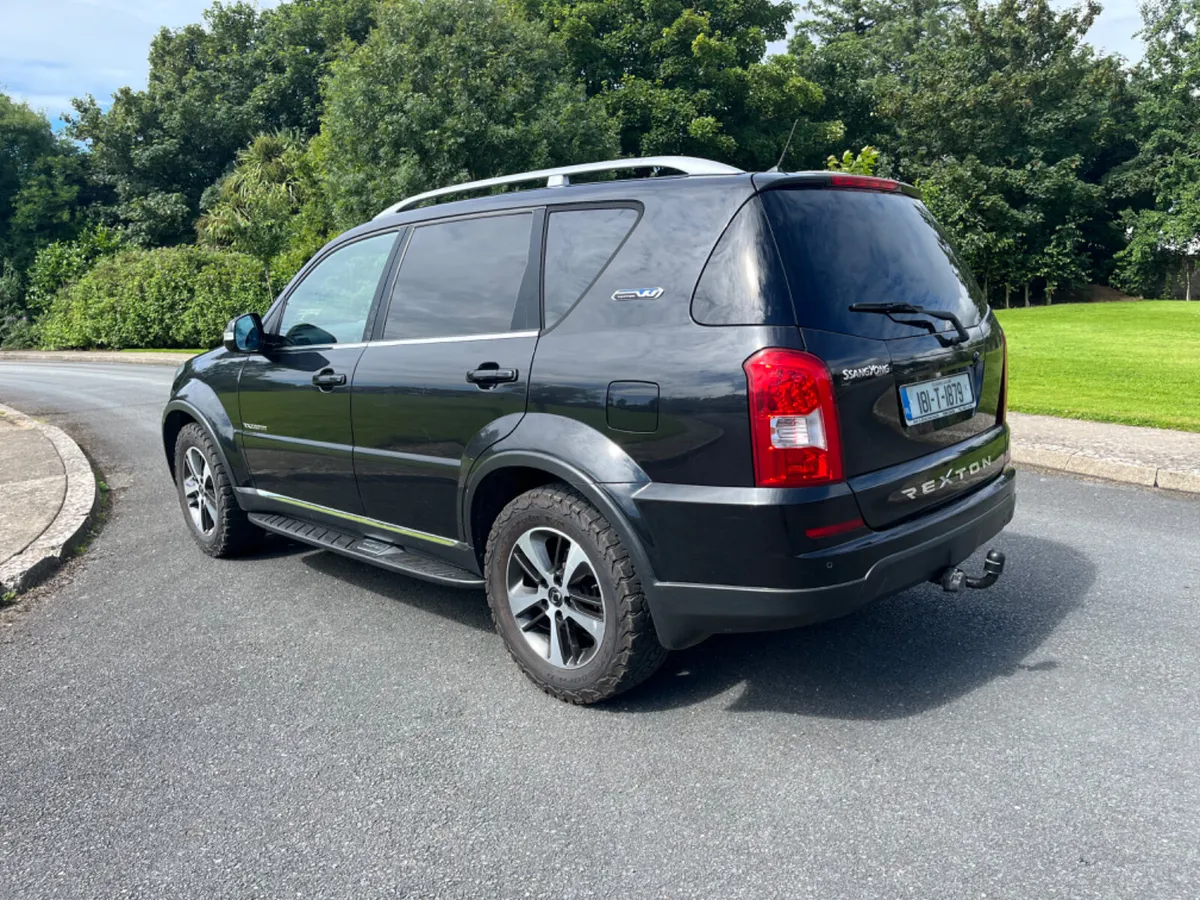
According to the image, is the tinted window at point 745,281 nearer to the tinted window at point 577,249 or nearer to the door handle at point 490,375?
the tinted window at point 577,249

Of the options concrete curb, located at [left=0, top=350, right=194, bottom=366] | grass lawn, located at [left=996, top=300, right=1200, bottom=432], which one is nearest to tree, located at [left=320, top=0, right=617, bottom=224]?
concrete curb, located at [left=0, top=350, right=194, bottom=366]

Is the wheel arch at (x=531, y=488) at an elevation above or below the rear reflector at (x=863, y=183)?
below

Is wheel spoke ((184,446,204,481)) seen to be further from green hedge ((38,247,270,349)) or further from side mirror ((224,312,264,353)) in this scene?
green hedge ((38,247,270,349))

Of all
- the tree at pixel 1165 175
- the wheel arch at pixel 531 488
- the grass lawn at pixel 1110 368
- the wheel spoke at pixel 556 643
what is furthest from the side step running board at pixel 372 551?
the tree at pixel 1165 175

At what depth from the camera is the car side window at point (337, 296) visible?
4473mm

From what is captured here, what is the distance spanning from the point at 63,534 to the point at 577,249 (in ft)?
14.2

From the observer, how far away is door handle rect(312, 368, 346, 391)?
4.39 m

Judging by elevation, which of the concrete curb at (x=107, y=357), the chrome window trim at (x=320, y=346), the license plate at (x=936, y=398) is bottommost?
the concrete curb at (x=107, y=357)

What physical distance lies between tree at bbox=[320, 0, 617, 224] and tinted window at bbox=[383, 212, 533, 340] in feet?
77.3

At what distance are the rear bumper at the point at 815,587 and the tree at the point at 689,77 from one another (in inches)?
1298

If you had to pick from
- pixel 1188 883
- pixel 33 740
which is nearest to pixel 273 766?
pixel 33 740

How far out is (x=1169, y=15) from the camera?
136ft

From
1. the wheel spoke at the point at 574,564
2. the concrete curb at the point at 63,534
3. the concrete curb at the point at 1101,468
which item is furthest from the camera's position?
the concrete curb at the point at 1101,468

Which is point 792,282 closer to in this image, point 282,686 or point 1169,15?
point 282,686
